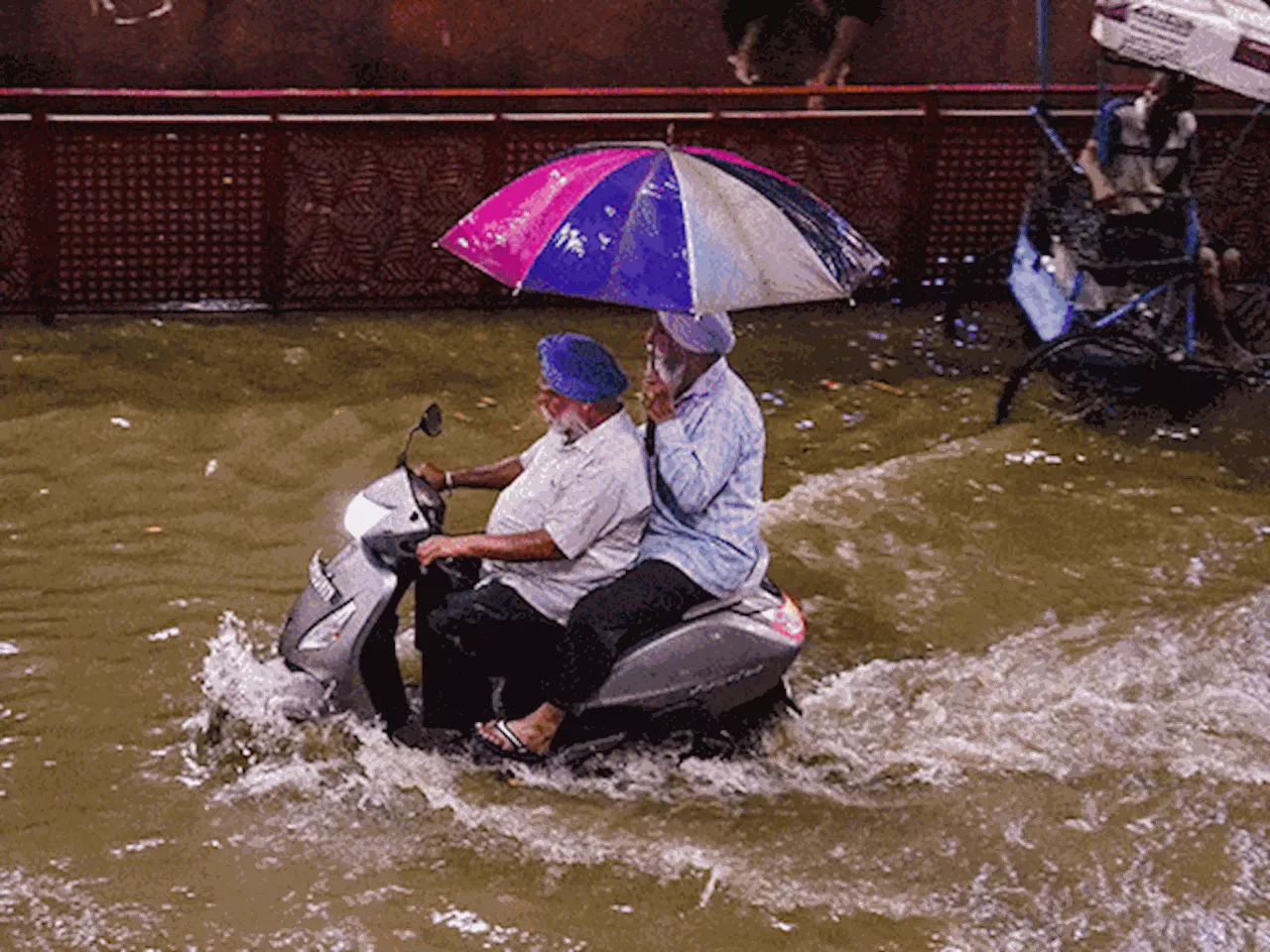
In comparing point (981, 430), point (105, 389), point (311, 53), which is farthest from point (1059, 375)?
point (311, 53)

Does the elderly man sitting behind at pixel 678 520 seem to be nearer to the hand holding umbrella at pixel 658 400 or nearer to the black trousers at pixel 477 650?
the hand holding umbrella at pixel 658 400

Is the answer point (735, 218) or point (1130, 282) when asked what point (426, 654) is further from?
point (1130, 282)

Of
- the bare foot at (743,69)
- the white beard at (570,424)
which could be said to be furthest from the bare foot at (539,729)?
the bare foot at (743,69)

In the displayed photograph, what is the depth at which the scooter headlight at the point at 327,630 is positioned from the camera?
17.8 ft

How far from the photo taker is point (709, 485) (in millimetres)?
5379

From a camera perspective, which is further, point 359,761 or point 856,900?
point 359,761

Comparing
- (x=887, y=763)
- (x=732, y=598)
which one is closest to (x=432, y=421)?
(x=732, y=598)

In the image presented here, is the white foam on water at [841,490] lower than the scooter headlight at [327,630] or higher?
lower

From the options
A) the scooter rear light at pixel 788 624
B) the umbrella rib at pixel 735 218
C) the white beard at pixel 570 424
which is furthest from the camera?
the scooter rear light at pixel 788 624

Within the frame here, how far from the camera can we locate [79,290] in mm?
10117

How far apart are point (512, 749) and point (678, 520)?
903 mm

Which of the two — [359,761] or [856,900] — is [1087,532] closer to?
[856,900]

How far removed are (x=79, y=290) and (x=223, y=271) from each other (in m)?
0.83

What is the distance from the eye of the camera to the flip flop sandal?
546cm
